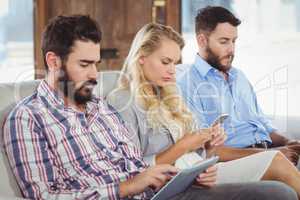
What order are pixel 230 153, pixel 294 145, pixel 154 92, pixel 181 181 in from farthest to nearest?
pixel 294 145
pixel 230 153
pixel 154 92
pixel 181 181

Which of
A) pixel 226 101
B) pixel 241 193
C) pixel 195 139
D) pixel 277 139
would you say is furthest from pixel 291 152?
pixel 241 193

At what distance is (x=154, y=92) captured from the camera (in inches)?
90.0

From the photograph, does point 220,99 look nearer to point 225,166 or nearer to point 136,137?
point 225,166

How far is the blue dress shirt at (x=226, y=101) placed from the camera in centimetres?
262

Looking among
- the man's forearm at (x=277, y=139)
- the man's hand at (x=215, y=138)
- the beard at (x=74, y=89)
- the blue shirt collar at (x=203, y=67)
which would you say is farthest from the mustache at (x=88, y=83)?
the man's forearm at (x=277, y=139)

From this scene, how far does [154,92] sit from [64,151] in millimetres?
548

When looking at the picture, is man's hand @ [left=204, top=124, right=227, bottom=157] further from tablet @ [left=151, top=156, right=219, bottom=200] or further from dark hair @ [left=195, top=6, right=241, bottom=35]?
dark hair @ [left=195, top=6, right=241, bottom=35]

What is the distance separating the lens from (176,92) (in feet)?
7.89

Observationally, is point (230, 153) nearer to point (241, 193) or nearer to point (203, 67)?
point (203, 67)

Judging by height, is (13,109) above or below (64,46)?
below

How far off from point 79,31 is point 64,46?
7 centimetres

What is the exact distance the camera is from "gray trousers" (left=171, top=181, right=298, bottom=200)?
193cm

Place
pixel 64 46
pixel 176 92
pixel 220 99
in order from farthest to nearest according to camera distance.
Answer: pixel 220 99
pixel 176 92
pixel 64 46

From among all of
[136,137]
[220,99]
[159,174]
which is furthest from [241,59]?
[159,174]
